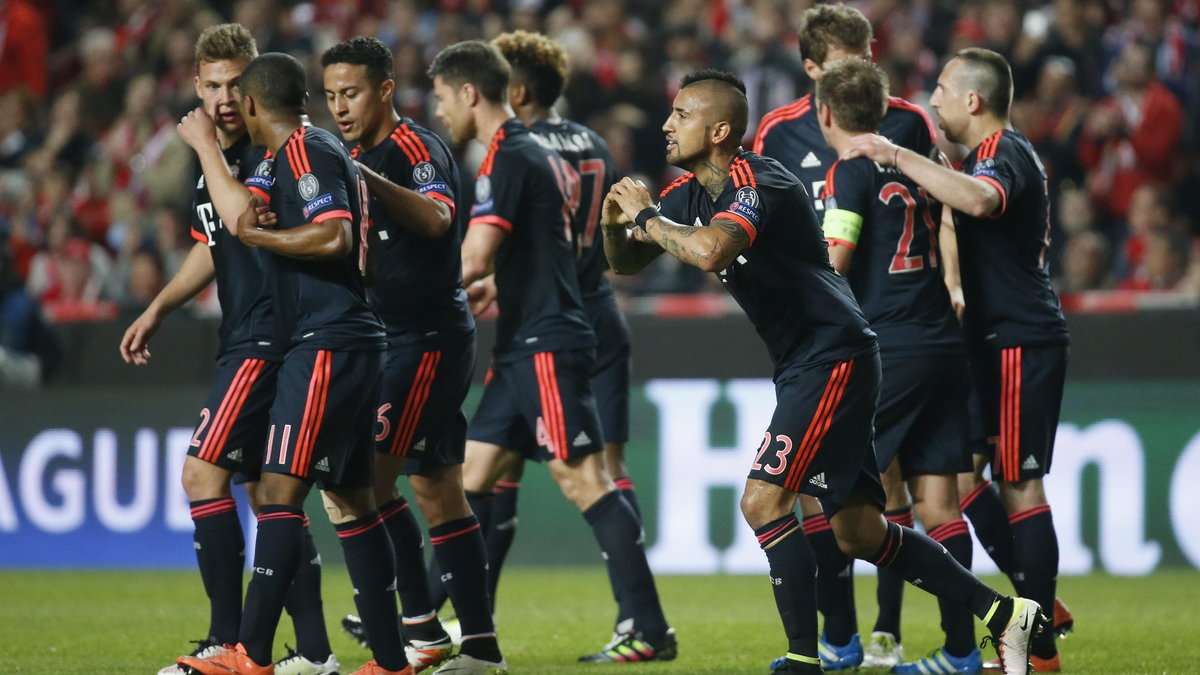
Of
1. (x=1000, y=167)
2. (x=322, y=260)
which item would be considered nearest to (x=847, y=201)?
(x=1000, y=167)

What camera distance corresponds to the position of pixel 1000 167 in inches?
255

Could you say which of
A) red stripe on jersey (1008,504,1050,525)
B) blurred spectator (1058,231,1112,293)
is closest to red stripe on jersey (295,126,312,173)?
red stripe on jersey (1008,504,1050,525)

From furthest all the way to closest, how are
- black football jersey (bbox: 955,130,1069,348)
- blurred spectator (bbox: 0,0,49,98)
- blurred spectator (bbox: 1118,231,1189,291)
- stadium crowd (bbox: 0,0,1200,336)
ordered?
blurred spectator (bbox: 0,0,49,98)
stadium crowd (bbox: 0,0,1200,336)
blurred spectator (bbox: 1118,231,1189,291)
black football jersey (bbox: 955,130,1069,348)

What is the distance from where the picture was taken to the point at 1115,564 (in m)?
10.4

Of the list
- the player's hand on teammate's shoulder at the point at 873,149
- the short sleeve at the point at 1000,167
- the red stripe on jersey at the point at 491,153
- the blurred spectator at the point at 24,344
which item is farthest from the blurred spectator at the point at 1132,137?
the blurred spectator at the point at 24,344

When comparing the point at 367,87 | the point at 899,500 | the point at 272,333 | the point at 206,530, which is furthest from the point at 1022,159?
the point at 206,530

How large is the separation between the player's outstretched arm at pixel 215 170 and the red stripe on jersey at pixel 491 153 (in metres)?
1.48

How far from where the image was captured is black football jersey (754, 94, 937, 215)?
6910 mm

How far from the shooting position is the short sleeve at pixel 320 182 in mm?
5453

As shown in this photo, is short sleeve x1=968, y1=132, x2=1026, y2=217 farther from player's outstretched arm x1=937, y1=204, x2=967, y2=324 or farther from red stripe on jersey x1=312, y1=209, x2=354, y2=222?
red stripe on jersey x1=312, y1=209, x2=354, y2=222

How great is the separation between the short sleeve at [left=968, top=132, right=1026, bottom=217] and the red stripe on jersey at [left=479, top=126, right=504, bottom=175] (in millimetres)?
2059

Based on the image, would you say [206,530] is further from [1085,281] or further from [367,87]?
[1085,281]

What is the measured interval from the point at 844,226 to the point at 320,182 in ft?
6.99

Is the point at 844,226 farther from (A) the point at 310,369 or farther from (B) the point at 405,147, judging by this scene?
(A) the point at 310,369
